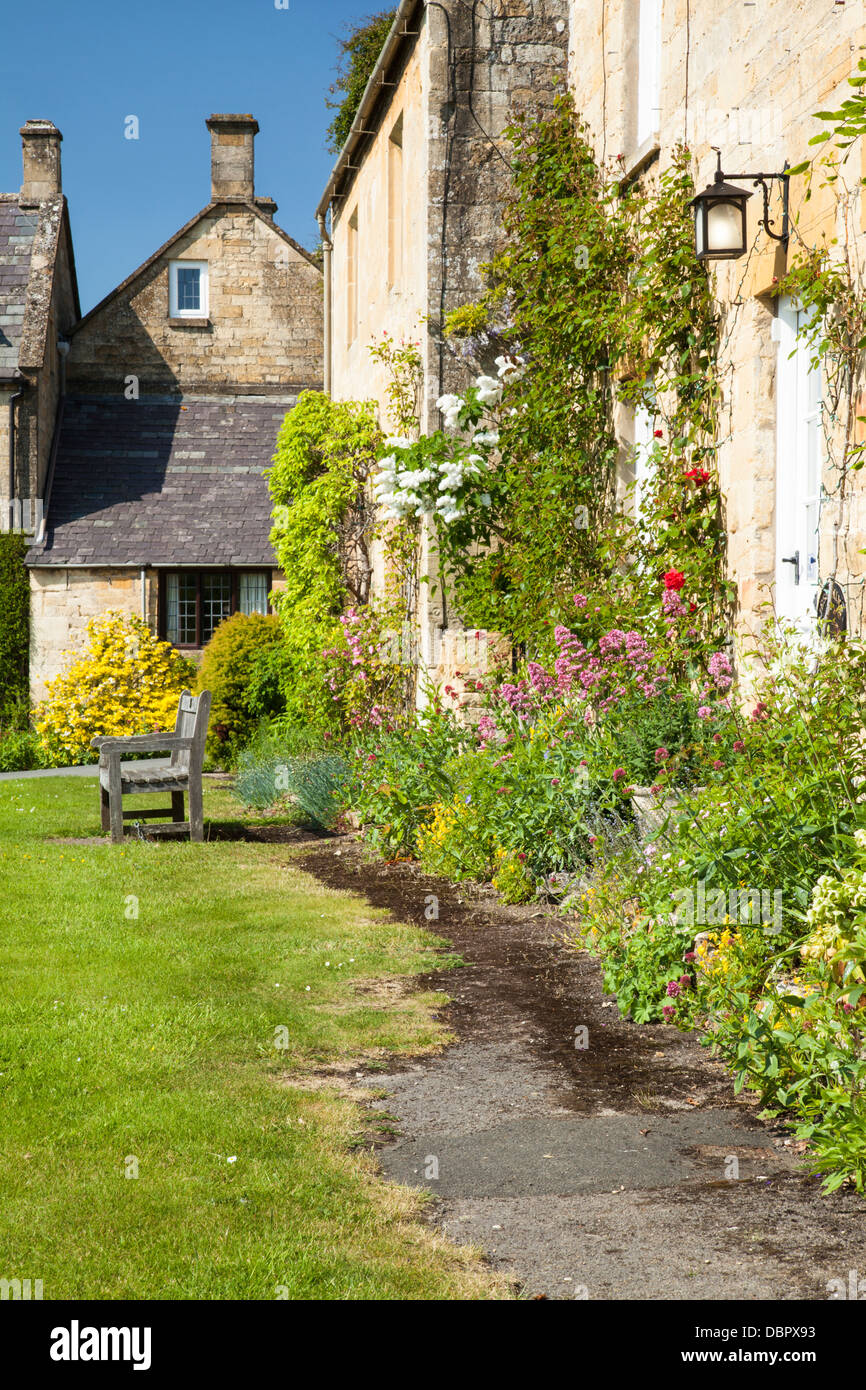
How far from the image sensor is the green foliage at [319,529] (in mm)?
13867

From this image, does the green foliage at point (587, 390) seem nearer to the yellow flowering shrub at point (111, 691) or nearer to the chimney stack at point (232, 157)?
the yellow flowering shrub at point (111, 691)

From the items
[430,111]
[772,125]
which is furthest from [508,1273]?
[430,111]

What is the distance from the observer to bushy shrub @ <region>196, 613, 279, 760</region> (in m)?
16.4

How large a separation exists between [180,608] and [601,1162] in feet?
56.9

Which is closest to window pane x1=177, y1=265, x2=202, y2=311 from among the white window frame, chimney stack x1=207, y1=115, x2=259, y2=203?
the white window frame

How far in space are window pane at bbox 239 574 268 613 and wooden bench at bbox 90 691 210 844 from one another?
10.1m

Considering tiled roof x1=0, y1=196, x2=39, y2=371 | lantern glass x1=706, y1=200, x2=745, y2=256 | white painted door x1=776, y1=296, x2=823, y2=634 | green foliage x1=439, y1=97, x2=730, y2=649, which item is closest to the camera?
white painted door x1=776, y1=296, x2=823, y2=634

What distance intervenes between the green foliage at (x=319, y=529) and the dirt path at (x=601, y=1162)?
8.59 m

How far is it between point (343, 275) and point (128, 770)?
8.79 metres

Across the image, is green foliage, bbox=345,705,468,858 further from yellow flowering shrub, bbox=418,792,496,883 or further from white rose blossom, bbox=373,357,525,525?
white rose blossom, bbox=373,357,525,525

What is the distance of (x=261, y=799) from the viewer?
41.5ft

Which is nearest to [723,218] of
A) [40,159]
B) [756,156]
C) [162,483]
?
[756,156]

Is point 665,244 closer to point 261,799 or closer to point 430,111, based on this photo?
point 430,111

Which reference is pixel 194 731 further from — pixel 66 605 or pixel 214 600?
pixel 214 600
